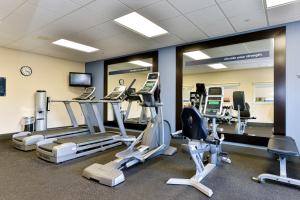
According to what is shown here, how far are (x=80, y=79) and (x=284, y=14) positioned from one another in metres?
6.67

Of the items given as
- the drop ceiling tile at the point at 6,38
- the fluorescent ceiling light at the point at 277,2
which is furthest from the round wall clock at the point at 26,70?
the fluorescent ceiling light at the point at 277,2

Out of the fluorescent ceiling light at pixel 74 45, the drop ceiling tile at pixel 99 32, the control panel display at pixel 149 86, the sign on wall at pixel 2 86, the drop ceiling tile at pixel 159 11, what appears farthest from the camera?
the sign on wall at pixel 2 86

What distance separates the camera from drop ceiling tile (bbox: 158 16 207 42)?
3699mm

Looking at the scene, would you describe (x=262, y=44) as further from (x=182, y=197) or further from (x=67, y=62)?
(x=67, y=62)

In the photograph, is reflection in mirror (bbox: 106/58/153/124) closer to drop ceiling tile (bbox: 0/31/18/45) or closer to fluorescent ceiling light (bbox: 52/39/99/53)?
fluorescent ceiling light (bbox: 52/39/99/53)

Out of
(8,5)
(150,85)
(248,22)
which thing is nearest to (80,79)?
(8,5)

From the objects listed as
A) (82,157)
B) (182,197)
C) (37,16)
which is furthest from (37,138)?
(182,197)

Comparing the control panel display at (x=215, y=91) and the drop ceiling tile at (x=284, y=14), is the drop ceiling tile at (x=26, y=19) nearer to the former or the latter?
the control panel display at (x=215, y=91)

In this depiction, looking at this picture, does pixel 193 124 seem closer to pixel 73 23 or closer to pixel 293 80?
pixel 293 80

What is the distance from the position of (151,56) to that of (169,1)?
3.00 metres

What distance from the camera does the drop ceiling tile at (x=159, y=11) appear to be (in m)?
3.08

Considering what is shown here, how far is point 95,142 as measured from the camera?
4098 mm

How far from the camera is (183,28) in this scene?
4.07 metres

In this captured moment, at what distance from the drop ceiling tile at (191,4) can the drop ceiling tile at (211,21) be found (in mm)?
133
